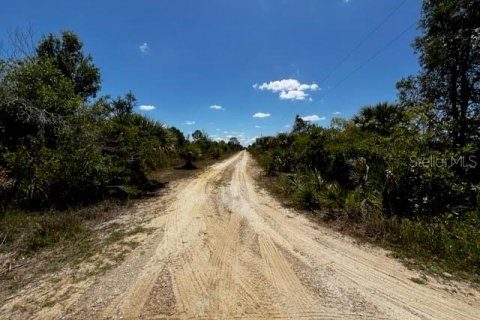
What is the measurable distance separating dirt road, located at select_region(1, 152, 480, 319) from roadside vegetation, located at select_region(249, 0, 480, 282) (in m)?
1.01

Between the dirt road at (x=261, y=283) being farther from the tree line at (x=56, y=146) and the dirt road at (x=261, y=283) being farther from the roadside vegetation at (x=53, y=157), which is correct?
the tree line at (x=56, y=146)

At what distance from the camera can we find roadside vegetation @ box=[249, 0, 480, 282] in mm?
5570

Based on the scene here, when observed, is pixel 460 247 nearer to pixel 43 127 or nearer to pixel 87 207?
pixel 87 207

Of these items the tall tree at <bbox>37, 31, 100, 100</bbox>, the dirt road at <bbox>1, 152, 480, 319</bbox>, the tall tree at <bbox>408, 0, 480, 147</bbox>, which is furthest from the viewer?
the tall tree at <bbox>37, 31, 100, 100</bbox>

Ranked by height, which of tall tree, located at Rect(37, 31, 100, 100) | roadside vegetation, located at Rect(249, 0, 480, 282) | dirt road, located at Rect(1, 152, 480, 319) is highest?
tall tree, located at Rect(37, 31, 100, 100)

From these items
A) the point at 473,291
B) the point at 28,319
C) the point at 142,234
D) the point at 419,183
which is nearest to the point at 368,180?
the point at 419,183

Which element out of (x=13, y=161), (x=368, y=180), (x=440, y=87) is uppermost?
(x=440, y=87)

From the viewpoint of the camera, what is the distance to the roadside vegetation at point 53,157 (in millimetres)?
6305

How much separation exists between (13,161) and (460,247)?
10947 mm

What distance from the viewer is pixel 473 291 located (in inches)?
152

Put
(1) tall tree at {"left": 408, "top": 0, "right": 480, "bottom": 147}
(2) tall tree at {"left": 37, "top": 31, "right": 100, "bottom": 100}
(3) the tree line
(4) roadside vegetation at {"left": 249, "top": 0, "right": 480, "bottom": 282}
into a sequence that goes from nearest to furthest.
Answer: (4) roadside vegetation at {"left": 249, "top": 0, "right": 480, "bottom": 282} < (3) the tree line < (1) tall tree at {"left": 408, "top": 0, "right": 480, "bottom": 147} < (2) tall tree at {"left": 37, "top": 31, "right": 100, "bottom": 100}

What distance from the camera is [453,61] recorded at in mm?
11547

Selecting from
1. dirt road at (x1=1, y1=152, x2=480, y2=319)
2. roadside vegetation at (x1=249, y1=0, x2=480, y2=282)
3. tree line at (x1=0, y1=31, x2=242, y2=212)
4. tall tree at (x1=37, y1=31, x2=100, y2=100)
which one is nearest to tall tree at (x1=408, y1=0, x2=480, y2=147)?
roadside vegetation at (x1=249, y1=0, x2=480, y2=282)

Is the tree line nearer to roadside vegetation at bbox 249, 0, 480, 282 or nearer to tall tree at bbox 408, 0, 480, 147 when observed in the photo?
roadside vegetation at bbox 249, 0, 480, 282
